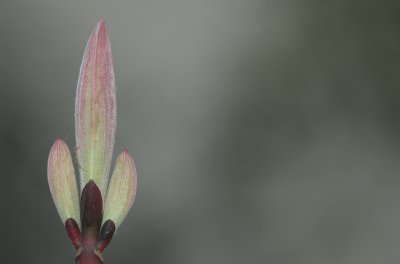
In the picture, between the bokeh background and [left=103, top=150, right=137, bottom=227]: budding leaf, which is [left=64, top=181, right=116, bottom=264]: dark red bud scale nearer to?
[left=103, top=150, right=137, bottom=227]: budding leaf

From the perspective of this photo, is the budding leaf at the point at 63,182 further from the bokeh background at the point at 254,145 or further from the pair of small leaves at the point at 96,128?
the bokeh background at the point at 254,145

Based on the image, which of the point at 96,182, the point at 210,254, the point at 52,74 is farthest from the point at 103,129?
the point at 52,74

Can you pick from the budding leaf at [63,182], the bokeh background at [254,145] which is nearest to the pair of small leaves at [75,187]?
the budding leaf at [63,182]

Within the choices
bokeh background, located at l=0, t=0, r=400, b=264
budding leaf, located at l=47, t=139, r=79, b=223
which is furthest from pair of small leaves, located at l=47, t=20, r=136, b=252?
bokeh background, located at l=0, t=0, r=400, b=264

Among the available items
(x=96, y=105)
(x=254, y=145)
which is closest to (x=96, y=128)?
(x=96, y=105)

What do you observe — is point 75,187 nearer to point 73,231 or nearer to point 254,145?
point 73,231

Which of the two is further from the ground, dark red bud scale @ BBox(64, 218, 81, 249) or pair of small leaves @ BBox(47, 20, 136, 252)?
pair of small leaves @ BBox(47, 20, 136, 252)
